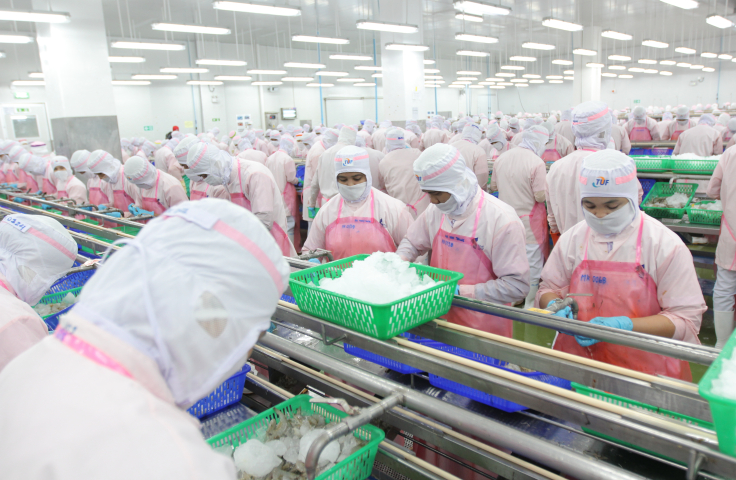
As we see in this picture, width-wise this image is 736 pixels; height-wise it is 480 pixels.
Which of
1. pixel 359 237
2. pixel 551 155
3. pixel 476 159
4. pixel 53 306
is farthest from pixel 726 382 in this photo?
pixel 551 155

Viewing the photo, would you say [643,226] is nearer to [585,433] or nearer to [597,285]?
[597,285]

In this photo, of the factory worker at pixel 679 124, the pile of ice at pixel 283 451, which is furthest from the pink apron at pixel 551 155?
the pile of ice at pixel 283 451

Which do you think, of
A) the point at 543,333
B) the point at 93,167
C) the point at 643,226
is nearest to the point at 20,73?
the point at 93,167

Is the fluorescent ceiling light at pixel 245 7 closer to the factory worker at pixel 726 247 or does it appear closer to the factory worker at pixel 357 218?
the factory worker at pixel 357 218

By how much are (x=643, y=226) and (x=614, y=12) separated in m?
16.6

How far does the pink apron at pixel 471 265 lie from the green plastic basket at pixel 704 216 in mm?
2496

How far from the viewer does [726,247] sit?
3609 millimetres

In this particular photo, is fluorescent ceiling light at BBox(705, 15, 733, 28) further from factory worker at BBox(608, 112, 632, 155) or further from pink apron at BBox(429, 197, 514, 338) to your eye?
pink apron at BBox(429, 197, 514, 338)

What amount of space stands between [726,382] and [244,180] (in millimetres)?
3908

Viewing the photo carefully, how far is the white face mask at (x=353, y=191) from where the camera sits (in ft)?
10.3

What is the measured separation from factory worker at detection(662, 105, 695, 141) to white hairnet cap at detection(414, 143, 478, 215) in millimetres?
10308

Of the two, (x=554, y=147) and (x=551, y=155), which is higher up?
(x=554, y=147)

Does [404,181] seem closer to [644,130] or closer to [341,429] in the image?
[341,429]

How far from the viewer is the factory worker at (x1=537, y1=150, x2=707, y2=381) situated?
78.4 inches
